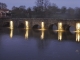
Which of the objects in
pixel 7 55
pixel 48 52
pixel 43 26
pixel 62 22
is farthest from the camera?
pixel 43 26

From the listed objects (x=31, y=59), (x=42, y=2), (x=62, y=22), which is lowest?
(x=31, y=59)

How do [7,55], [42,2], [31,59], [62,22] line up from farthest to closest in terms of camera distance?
[42,2] < [62,22] < [7,55] < [31,59]

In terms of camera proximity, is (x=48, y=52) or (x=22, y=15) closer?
(x=48, y=52)

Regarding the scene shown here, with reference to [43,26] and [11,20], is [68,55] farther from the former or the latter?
[11,20]

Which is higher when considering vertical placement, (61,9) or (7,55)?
(61,9)

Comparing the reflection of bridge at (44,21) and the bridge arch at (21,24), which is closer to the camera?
the reflection of bridge at (44,21)

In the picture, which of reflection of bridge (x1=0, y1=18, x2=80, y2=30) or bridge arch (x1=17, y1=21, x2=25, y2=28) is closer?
reflection of bridge (x1=0, y1=18, x2=80, y2=30)

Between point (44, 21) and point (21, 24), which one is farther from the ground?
point (44, 21)

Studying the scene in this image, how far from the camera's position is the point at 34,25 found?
36.3 m

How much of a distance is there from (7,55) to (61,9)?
49211 mm

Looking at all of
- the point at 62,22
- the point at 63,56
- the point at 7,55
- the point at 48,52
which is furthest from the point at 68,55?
the point at 62,22

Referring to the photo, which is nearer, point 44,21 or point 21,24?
point 44,21

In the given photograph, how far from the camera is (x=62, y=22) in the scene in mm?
32031

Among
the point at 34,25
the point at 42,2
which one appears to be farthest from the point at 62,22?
the point at 42,2
